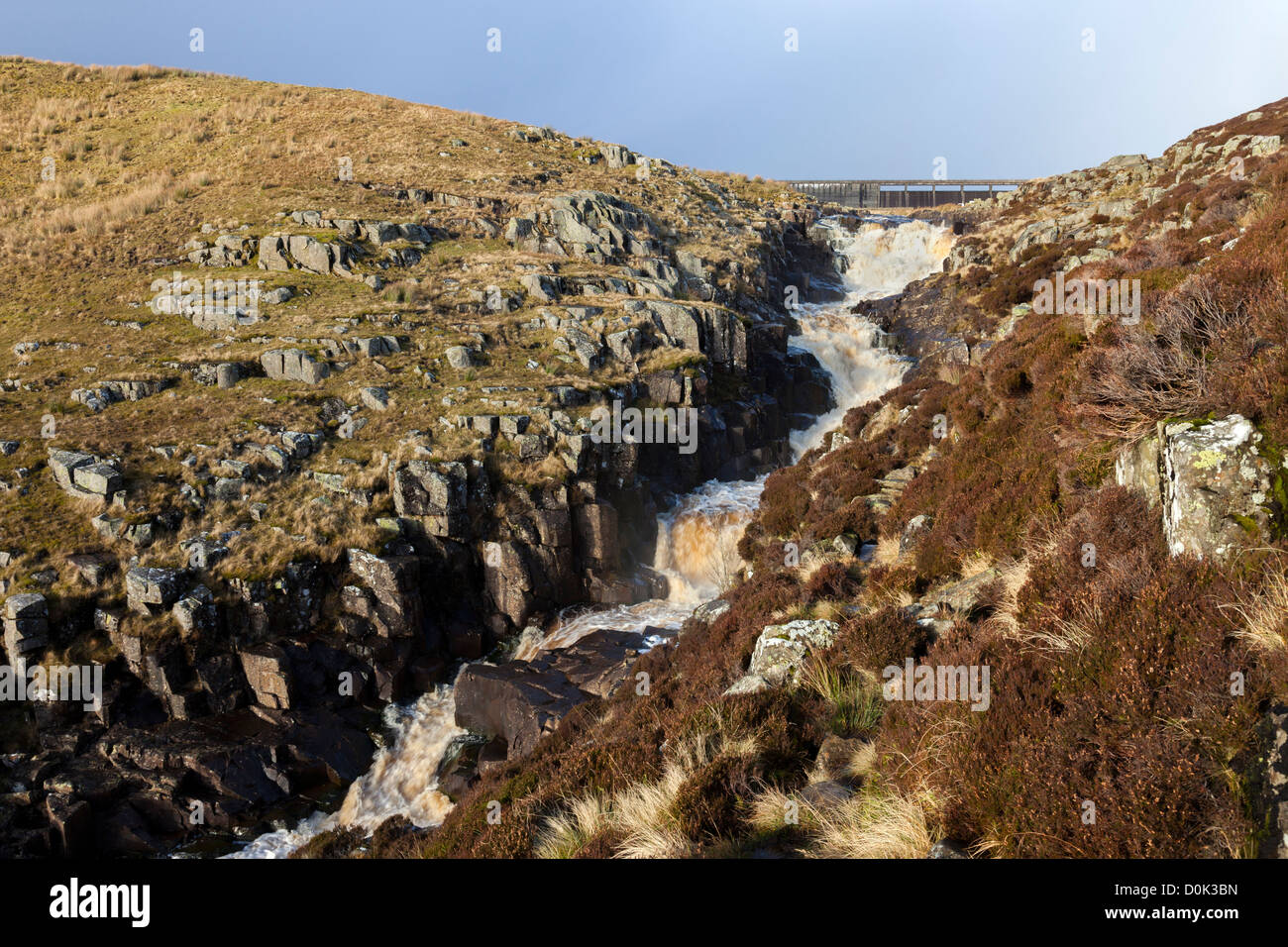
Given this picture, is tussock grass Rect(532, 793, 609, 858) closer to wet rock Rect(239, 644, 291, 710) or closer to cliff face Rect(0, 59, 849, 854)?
cliff face Rect(0, 59, 849, 854)

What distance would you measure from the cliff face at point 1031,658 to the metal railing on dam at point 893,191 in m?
70.5

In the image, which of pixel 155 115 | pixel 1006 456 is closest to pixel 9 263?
pixel 155 115

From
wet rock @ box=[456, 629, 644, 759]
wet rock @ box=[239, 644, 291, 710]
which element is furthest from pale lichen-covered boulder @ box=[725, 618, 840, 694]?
wet rock @ box=[239, 644, 291, 710]

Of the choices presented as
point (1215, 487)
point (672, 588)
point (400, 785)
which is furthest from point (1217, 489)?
point (672, 588)

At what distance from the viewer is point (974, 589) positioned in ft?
25.7

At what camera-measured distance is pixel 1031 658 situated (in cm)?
547

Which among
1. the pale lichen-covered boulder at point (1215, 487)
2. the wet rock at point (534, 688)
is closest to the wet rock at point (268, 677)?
the wet rock at point (534, 688)

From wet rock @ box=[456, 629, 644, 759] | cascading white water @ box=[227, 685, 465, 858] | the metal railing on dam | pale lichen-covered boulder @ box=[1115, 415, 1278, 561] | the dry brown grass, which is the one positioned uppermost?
the metal railing on dam

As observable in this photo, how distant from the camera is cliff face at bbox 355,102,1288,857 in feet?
12.9

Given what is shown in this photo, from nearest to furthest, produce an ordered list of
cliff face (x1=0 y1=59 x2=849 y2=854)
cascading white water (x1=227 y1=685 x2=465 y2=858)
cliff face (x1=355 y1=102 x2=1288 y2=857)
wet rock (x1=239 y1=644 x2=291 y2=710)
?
1. cliff face (x1=355 y1=102 x2=1288 y2=857)
2. cascading white water (x1=227 y1=685 x2=465 y2=858)
3. cliff face (x1=0 y1=59 x2=849 y2=854)
4. wet rock (x1=239 y1=644 x2=291 y2=710)

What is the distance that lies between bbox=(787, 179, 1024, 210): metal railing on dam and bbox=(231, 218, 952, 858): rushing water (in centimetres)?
3958

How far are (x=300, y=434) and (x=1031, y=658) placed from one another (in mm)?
19471

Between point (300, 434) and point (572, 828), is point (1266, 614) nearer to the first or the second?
point (572, 828)

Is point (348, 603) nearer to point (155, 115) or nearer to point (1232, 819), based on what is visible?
point (1232, 819)
